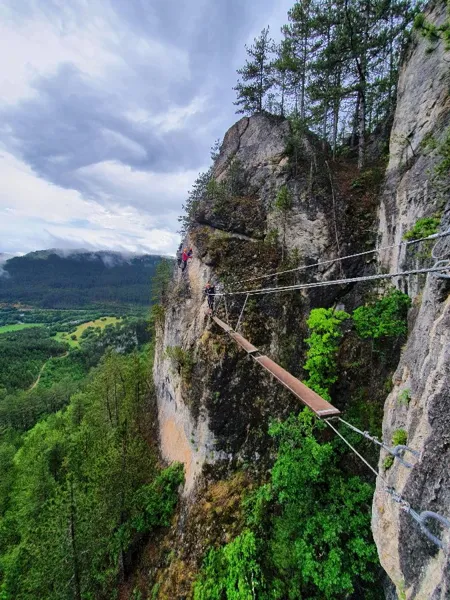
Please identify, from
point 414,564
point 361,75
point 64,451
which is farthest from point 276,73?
point 64,451

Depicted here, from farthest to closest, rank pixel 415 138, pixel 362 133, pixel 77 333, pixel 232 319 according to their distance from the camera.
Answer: pixel 77 333 < pixel 362 133 < pixel 232 319 < pixel 415 138

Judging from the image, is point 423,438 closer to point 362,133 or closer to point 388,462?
point 388,462

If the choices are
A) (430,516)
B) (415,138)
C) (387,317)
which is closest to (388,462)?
(430,516)

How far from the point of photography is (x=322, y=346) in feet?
36.3

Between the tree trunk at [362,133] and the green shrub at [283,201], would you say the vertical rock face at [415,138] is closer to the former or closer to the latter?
the tree trunk at [362,133]

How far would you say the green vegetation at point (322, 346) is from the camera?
10.8 meters

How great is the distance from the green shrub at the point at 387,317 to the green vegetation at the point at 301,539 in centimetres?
434

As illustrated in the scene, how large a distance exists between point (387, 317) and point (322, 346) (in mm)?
2728

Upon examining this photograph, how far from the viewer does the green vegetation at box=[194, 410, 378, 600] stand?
8.66m

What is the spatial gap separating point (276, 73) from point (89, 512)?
33.0 meters

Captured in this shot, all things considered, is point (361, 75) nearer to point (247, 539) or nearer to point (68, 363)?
point (247, 539)

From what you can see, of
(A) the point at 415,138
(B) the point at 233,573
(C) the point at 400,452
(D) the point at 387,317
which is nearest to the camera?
(C) the point at 400,452

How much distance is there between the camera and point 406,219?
37.9 feet

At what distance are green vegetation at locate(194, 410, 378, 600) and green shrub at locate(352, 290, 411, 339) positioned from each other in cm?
434
